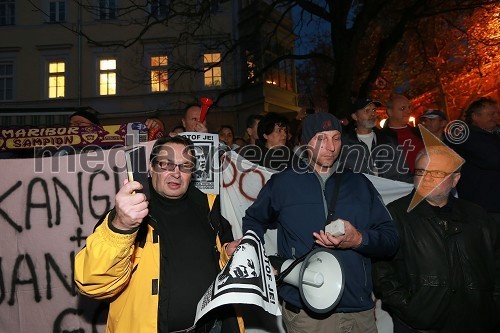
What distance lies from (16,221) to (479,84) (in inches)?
791

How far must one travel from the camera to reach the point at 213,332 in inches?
107

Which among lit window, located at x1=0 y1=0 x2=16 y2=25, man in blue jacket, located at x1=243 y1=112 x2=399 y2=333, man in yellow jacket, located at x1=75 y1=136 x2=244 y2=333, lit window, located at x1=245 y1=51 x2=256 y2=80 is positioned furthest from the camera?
lit window, located at x1=0 y1=0 x2=16 y2=25

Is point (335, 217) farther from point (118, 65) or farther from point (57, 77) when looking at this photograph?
point (57, 77)

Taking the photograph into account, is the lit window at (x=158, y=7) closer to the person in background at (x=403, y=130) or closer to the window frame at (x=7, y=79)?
the person in background at (x=403, y=130)

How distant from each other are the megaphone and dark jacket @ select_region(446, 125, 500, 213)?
2414 mm

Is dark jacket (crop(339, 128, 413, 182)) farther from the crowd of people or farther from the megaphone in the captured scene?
the megaphone

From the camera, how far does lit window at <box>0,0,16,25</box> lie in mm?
21945

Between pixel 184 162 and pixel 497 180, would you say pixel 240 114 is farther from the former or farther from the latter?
pixel 184 162

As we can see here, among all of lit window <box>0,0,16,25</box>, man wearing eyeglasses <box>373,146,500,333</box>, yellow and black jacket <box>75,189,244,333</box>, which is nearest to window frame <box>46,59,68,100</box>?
lit window <box>0,0,16,25</box>

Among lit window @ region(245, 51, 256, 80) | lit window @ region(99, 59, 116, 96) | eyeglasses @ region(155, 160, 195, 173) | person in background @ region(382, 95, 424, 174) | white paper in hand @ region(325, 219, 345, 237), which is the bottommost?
white paper in hand @ region(325, 219, 345, 237)

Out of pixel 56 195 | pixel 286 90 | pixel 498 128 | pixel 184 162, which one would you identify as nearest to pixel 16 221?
pixel 56 195

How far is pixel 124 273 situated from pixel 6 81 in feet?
75.7

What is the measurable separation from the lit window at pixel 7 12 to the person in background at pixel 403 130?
22314mm

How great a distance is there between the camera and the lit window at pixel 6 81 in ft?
70.6
